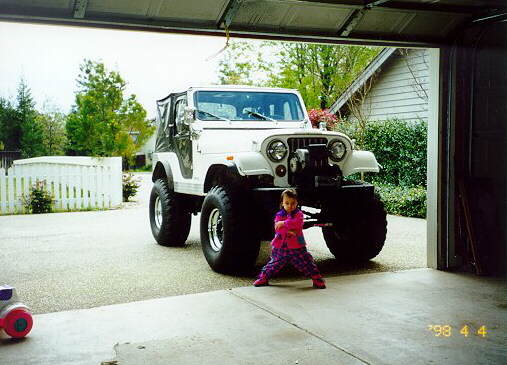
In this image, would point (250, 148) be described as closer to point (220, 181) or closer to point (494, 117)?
point (220, 181)

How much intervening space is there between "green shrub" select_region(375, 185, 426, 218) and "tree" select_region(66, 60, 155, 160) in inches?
513

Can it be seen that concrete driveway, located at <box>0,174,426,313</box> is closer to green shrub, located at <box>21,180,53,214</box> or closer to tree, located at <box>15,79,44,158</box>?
green shrub, located at <box>21,180,53,214</box>

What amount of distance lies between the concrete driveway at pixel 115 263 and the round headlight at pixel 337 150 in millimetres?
1406

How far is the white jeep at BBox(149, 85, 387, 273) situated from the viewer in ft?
21.2

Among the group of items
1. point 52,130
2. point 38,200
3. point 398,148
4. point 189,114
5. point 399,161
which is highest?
point 52,130

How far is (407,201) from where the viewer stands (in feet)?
40.2

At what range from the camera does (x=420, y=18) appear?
613cm

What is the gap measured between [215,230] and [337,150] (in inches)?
71.1

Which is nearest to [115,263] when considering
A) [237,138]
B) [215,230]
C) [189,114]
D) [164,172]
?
[215,230]

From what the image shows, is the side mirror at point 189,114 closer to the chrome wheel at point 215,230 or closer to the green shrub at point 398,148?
the chrome wheel at point 215,230

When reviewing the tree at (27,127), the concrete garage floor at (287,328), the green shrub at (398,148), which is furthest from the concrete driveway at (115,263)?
the tree at (27,127)

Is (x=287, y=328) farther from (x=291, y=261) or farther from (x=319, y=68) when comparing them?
(x=319, y=68)

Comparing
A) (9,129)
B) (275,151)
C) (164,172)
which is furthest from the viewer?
(9,129)

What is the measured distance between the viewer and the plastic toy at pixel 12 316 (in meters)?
4.36
